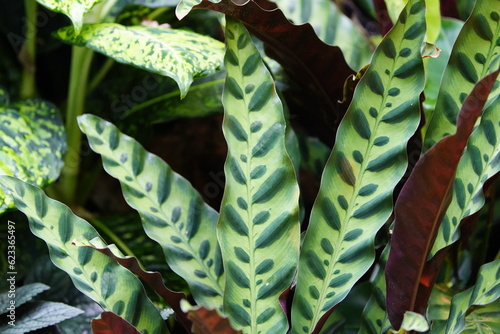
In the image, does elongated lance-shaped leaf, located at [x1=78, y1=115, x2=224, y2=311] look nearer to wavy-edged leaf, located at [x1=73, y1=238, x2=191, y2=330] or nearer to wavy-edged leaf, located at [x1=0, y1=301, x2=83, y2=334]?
wavy-edged leaf, located at [x1=73, y1=238, x2=191, y2=330]

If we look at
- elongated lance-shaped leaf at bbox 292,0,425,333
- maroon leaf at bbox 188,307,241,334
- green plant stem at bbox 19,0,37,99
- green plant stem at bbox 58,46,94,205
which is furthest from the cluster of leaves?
green plant stem at bbox 19,0,37,99

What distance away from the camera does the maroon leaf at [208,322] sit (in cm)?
47

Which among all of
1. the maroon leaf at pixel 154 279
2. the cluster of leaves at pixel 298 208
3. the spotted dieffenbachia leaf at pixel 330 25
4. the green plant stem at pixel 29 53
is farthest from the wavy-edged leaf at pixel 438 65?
the green plant stem at pixel 29 53

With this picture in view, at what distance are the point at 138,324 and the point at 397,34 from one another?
45 cm

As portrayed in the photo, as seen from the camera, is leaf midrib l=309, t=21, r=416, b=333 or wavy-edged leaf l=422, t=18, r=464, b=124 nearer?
leaf midrib l=309, t=21, r=416, b=333

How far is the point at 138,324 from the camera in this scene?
2.16 feet

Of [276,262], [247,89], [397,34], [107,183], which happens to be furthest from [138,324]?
[107,183]

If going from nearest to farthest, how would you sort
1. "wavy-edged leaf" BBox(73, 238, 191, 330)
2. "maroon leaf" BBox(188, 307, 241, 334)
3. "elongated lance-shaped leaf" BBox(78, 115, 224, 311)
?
"maroon leaf" BBox(188, 307, 241, 334) < "wavy-edged leaf" BBox(73, 238, 191, 330) < "elongated lance-shaped leaf" BBox(78, 115, 224, 311)

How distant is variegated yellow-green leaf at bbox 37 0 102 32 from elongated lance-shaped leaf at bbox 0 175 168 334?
0.25m

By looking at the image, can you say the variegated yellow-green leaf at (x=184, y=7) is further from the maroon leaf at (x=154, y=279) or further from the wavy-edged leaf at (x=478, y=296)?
the wavy-edged leaf at (x=478, y=296)

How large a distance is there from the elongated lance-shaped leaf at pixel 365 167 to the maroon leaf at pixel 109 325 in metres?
0.22

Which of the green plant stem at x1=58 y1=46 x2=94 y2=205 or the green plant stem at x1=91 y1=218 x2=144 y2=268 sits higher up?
the green plant stem at x1=58 y1=46 x2=94 y2=205

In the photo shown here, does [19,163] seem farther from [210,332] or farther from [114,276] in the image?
[210,332]

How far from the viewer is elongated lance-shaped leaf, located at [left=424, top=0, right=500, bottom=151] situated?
667 mm
